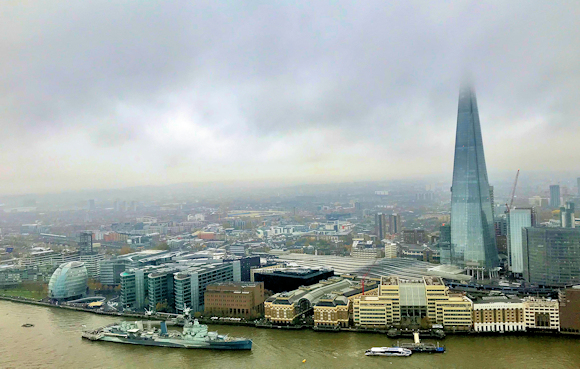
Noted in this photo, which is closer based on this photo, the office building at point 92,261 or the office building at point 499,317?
the office building at point 499,317

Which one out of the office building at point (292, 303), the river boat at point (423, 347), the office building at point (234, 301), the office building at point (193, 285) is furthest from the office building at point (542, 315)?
the office building at point (193, 285)

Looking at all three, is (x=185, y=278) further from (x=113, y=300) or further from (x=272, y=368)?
(x=272, y=368)

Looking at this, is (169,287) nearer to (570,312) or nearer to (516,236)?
(570,312)

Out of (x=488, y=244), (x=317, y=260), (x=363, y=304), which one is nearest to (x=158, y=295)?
(x=363, y=304)

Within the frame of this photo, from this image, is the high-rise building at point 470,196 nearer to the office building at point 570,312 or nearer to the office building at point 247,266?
the office building at point 570,312

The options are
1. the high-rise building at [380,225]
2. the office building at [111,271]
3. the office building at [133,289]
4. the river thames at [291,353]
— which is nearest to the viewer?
the river thames at [291,353]

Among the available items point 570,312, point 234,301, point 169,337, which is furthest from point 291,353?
point 570,312
